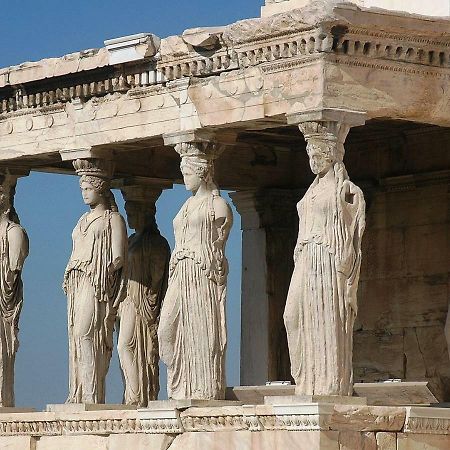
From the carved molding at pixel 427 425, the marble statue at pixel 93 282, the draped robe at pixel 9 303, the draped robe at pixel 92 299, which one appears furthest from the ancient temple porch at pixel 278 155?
the draped robe at pixel 9 303

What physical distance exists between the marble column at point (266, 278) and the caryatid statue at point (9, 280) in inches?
114

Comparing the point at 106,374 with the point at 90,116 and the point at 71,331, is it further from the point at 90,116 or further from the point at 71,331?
the point at 90,116

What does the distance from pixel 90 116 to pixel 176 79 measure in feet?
4.60

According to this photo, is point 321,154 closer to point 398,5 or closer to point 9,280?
point 398,5

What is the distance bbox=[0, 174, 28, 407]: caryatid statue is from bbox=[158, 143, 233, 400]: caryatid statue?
3.31m

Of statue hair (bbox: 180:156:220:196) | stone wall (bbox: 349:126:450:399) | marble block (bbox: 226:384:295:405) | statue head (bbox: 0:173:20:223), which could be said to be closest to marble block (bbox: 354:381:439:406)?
marble block (bbox: 226:384:295:405)

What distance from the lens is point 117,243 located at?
23859mm

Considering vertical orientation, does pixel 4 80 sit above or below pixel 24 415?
above

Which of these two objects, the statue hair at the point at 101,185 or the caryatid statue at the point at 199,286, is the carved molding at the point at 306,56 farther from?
the statue hair at the point at 101,185

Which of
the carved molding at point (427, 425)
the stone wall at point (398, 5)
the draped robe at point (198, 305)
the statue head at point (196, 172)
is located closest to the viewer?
the carved molding at point (427, 425)

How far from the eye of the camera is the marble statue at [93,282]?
2380 centimetres

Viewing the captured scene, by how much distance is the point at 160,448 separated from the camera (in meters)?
22.3

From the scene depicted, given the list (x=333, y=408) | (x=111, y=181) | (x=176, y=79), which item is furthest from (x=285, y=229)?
(x=333, y=408)

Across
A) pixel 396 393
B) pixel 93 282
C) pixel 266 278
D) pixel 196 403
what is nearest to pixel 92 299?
pixel 93 282
